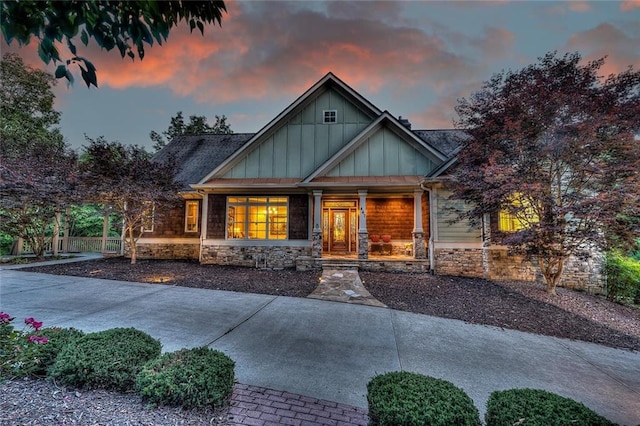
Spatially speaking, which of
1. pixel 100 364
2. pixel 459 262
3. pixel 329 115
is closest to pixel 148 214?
pixel 329 115

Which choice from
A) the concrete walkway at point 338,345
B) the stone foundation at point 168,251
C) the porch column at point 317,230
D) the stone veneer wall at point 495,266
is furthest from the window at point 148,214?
the stone veneer wall at point 495,266

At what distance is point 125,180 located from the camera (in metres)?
9.69

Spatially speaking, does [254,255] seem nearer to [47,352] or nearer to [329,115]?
[329,115]

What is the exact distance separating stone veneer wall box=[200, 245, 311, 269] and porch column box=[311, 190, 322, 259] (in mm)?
549

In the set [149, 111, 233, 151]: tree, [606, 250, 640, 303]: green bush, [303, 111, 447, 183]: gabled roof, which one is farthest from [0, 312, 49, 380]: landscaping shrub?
[149, 111, 233, 151]: tree

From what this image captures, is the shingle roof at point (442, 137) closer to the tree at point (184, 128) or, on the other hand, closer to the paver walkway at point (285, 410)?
the paver walkway at point (285, 410)

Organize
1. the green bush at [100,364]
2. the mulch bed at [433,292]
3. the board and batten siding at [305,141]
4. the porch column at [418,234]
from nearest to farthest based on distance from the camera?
the green bush at [100,364]
the mulch bed at [433,292]
the porch column at [418,234]
the board and batten siding at [305,141]

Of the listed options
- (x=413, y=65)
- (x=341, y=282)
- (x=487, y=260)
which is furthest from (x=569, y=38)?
(x=341, y=282)

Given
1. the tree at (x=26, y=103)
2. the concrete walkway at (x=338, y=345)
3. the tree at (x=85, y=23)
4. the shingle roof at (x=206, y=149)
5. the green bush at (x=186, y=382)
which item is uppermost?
the tree at (x=26, y=103)

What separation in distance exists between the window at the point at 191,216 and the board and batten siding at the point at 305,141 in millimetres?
2493

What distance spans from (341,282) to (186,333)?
4522 mm

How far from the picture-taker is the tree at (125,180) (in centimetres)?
970

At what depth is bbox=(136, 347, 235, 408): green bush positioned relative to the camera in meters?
2.24

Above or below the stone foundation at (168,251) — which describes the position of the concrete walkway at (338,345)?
below
